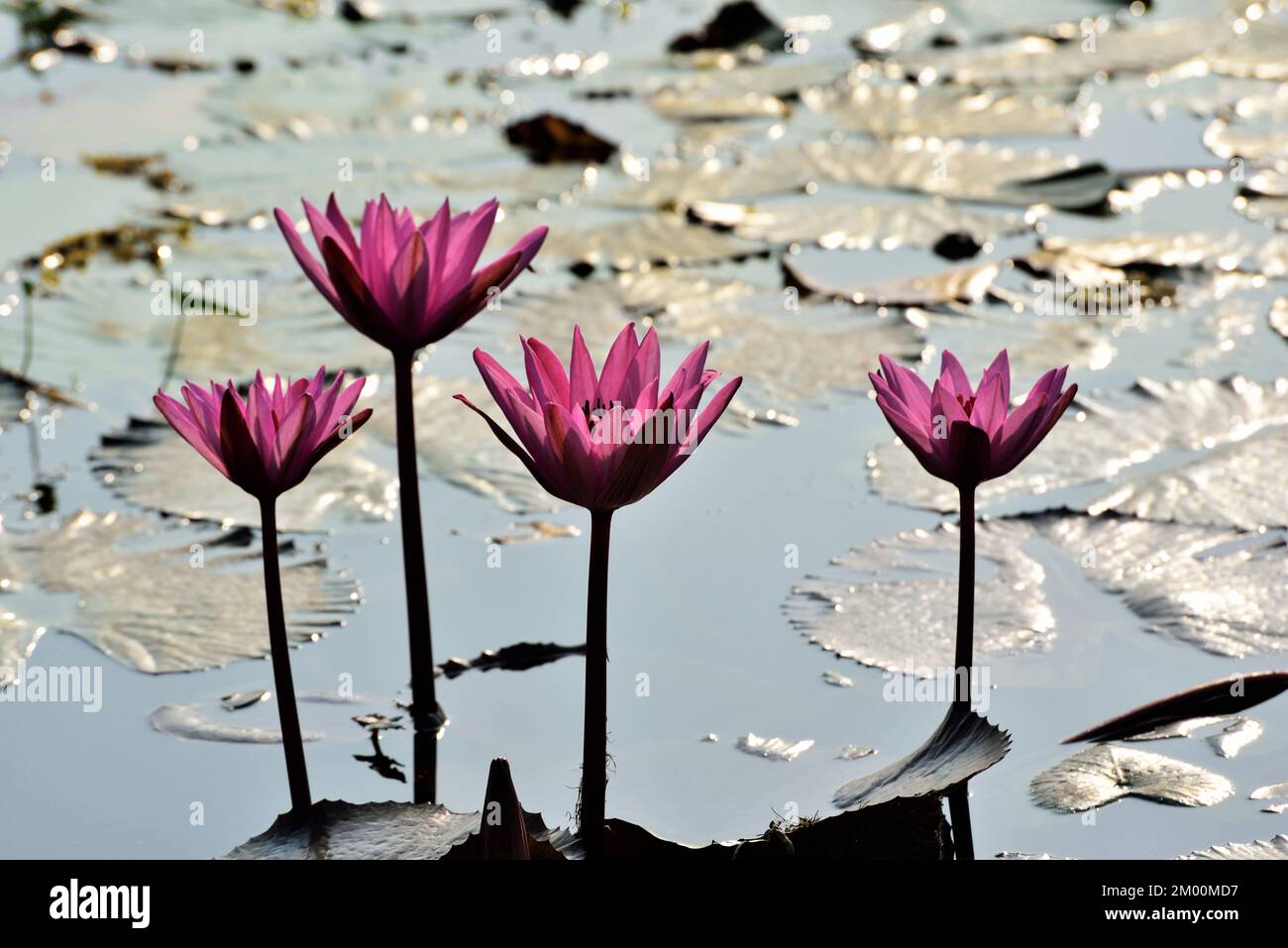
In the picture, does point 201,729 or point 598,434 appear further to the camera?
point 201,729

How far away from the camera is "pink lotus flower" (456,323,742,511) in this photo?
1.39m

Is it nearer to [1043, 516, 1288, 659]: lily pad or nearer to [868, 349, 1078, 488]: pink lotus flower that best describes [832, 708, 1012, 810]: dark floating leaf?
[868, 349, 1078, 488]: pink lotus flower

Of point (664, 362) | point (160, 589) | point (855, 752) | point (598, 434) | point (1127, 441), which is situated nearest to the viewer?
point (598, 434)

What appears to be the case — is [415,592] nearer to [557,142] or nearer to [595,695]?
[595,695]

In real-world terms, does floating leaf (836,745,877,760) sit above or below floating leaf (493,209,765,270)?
below

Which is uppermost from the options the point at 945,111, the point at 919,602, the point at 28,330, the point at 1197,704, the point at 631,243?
the point at 945,111

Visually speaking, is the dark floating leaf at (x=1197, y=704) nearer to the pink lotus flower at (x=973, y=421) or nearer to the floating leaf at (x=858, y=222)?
the pink lotus flower at (x=973, y=421)

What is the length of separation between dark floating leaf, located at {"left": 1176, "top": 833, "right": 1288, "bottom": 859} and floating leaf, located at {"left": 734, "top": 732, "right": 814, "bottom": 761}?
460 mm

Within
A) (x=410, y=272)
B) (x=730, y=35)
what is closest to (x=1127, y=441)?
(x=410, y=272)

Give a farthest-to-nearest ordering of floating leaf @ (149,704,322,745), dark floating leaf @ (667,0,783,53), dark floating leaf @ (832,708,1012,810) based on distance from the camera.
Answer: dark floating leaf @ (667,0,783,53) < floating leaf @ (149,704,322,745) < dark floating leaf @ (832,708,1012,810)

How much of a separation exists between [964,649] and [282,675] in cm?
78

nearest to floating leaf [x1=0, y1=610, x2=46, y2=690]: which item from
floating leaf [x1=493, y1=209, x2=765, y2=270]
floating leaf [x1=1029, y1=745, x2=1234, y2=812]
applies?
floating leaf [x1=1029, y1=745, x2=1234, y2=812]

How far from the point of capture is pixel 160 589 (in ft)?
7.36
